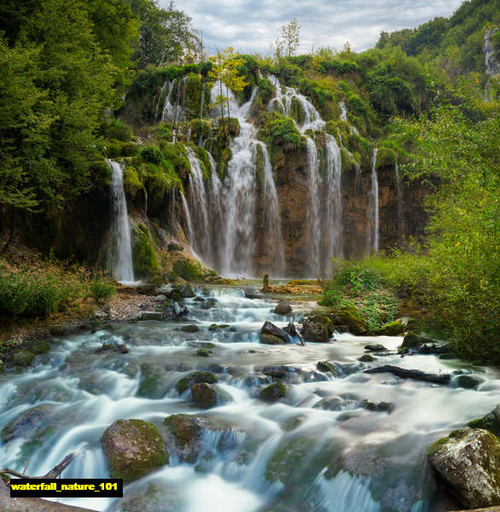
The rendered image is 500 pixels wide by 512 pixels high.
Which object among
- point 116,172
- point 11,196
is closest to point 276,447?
point 11,196

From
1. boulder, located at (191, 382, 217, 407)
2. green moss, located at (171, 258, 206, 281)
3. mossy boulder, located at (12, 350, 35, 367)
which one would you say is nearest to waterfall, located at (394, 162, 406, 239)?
green moss, located at (171, 258, 206, 281)

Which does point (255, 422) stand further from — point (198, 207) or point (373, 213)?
point (373, 213)

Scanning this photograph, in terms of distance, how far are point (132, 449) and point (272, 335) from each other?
218 inches

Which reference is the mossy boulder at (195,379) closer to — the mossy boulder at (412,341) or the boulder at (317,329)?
the boulder at (317,329)

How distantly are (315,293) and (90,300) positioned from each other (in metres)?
8.93

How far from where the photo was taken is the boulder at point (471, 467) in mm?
3088

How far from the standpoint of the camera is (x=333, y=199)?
2762 centimetres

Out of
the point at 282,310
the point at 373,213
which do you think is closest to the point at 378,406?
the point at 282,310

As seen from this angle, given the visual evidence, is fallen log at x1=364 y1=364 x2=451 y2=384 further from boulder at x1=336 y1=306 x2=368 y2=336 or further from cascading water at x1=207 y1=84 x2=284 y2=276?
cascading water at x1=207 y1=84 x2=284 y2=276

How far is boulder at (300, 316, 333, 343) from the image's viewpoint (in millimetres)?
9595

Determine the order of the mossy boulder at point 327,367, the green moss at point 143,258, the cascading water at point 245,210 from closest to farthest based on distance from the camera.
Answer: the mossy boulder at point 327,367 < the green moss at point 143,258 < the cascading water at point 245,210

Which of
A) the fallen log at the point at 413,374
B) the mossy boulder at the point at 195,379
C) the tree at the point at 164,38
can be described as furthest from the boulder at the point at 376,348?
the tree at the point at 164,38

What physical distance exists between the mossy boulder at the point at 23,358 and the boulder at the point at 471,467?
21.9 feet

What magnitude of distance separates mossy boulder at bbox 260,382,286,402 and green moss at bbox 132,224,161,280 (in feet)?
37.0
